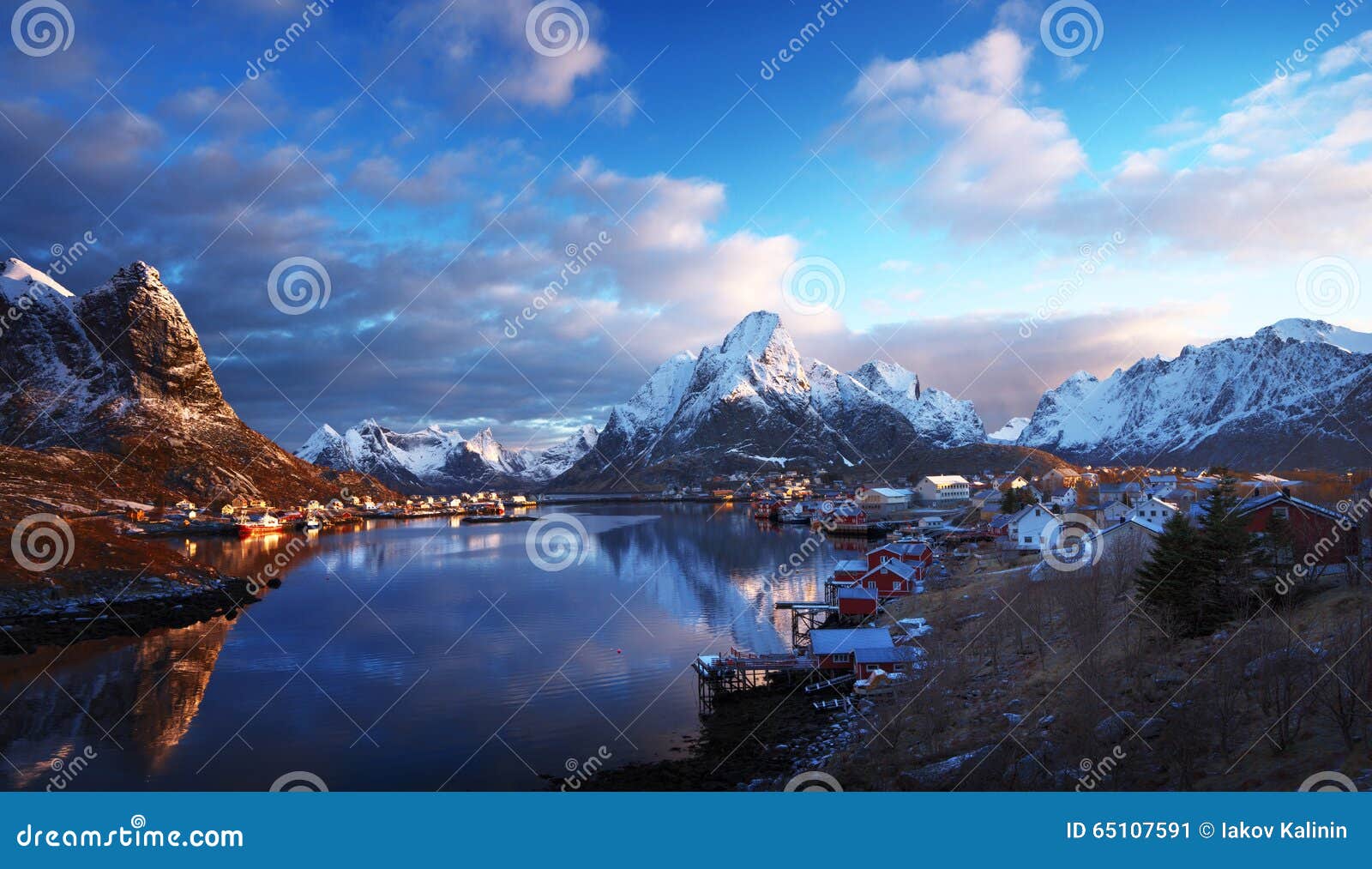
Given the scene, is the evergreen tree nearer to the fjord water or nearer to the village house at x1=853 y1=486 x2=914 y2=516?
the fjord water

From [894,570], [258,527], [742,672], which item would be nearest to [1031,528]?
[894,570]

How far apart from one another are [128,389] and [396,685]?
13806cm

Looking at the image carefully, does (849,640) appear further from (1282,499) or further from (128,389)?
(128,389)

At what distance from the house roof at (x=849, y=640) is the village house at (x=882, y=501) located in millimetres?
77476

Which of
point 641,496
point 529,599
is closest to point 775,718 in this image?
point 529,599

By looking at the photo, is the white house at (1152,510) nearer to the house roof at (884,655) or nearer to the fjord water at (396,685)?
the fjord water at (396,685)

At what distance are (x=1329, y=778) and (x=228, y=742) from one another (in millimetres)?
25590

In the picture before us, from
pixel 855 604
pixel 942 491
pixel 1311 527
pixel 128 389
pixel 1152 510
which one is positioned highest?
pixel 128 389

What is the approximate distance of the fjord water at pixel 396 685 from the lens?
20.5m

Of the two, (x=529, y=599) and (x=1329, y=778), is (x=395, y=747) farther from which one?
(x=529, y=599)

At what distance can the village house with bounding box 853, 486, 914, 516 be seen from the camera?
349ft

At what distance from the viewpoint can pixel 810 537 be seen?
271ft

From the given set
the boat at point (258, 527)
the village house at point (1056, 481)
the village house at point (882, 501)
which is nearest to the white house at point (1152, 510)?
the village house at point (882, 501)

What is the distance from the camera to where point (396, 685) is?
92.0ft
